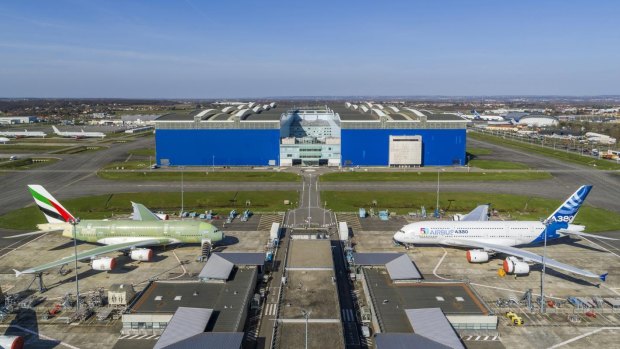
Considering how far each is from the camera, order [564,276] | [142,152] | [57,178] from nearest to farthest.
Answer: [564,276]
[57,178]
[142,152]

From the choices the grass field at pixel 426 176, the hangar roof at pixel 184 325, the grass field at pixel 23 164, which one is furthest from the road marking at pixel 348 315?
the grass field at pixel 23 164

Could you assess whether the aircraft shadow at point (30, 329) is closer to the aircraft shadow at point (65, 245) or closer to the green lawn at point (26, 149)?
the aircraft shadow at point (65, 245)

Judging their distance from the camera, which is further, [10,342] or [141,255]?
[141,255]

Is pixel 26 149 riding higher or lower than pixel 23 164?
higher

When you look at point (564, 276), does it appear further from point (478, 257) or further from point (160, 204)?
point (160, 204)

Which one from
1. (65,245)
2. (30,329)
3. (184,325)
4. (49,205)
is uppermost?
(49,205)

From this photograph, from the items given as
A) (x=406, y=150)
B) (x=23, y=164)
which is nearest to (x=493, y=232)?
(x=406, y=150)
